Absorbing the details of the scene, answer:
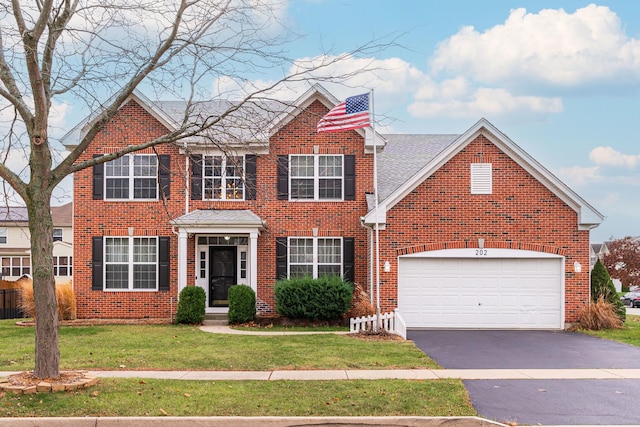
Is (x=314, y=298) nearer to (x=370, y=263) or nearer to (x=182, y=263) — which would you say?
(x=370, y=263)

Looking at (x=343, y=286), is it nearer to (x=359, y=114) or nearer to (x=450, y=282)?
(x=450, y=282)

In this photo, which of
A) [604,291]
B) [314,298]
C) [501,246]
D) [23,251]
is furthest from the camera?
[23,251]

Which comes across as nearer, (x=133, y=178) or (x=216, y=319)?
(x=216, y=319)

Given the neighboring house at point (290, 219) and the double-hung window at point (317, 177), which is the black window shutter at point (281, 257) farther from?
the double-hung window at point (317, 177)

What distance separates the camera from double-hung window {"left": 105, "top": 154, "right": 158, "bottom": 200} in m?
22.0

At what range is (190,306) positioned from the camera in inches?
806

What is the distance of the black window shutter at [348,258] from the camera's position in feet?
71.6

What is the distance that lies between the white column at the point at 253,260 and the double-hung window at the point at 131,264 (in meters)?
3.21

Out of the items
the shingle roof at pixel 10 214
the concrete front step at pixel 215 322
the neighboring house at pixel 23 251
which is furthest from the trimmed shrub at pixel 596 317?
the neighboring house at pixel 23 251

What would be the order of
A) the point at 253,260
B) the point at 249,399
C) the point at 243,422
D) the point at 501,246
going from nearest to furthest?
the point at 243,422 < the point at 249,399 < the point at 501,246 < the point at 253,260

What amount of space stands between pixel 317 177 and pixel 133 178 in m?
6.03

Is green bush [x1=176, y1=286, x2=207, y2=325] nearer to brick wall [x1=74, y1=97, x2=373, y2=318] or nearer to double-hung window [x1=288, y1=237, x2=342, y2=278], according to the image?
brick wall [x1=74, y1=97, x2=373, y2=318]

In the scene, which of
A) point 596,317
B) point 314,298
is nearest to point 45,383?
point 314,298

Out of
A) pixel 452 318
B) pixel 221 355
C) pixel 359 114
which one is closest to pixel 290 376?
pixel 221 355
